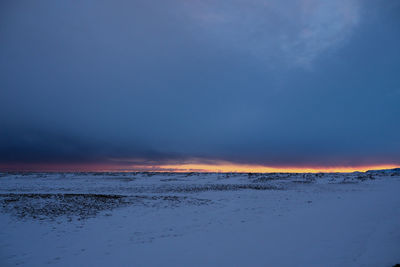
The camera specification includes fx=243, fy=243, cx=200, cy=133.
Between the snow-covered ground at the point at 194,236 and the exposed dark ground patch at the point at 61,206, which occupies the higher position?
the snow-covered ground at the point at 194,236

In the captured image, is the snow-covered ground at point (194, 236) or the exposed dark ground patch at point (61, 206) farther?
the exposed dark ground patch at point (61, 206)

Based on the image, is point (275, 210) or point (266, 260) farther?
point (275, 210)

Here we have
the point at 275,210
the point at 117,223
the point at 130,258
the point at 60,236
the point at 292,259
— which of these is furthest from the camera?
the point at 275,210

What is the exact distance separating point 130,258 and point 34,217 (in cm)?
1075

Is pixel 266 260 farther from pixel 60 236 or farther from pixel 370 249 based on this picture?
pixel 60 236

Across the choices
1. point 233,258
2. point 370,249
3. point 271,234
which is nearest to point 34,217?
point 233,258

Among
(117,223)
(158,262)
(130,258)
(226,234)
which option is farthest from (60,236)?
(226,234)

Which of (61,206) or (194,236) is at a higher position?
(194,236)

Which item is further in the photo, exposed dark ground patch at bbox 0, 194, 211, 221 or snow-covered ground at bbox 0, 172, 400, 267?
exposed dark ground patch at bbox 0, 194, 211, 221

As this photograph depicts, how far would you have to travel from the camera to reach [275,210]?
1967cm

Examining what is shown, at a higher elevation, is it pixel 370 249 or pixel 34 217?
pixel 370 249

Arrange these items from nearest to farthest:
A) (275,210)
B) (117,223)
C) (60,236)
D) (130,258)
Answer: (130,258) < (60,236) < (117,223) < (275,210)

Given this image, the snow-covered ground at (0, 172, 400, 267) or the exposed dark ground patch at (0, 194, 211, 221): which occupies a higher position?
the snow-covered ground at (0, 172, 400, 267)

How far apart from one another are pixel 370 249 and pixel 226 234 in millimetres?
6274
